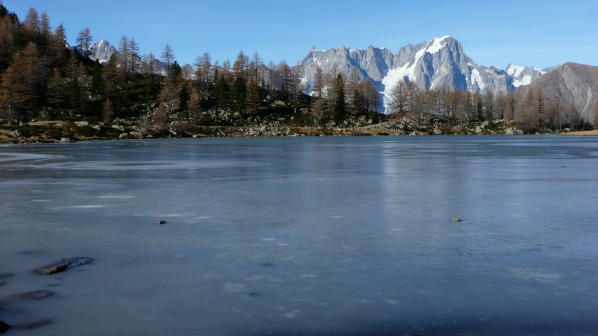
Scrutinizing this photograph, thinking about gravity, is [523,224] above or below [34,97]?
below

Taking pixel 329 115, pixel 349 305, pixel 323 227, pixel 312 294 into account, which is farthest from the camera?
pixel 329 115

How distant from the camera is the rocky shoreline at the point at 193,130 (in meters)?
92.9

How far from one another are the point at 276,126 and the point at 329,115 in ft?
94.8

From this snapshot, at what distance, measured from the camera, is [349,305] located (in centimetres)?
641

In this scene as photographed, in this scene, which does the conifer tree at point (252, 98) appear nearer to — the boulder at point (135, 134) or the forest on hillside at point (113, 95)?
the forest on hillside at point (113, 95)

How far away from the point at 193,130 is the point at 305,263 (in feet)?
442

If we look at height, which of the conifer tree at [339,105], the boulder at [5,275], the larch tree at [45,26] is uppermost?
the larch tree at [45,26]

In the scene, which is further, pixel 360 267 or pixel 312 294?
pixel 360 267

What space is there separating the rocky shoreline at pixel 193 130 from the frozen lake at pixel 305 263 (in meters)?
80.5

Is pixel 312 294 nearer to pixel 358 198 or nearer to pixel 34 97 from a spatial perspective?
pixel 358 198

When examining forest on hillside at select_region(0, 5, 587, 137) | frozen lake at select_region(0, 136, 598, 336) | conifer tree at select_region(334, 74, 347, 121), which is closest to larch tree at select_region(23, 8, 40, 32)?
forest on hillside at select_region(0, 5, 587, 137)

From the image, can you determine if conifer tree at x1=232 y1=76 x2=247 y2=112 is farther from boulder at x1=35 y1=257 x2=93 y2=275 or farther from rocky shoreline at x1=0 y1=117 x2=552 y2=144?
boulder at x1=35 y1=257 x2=93 y2=275

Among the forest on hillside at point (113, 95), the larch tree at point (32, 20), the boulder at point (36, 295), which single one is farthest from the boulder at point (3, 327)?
the larch tree at point (32, 20)

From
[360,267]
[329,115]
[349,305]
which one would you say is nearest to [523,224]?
[360,267]
